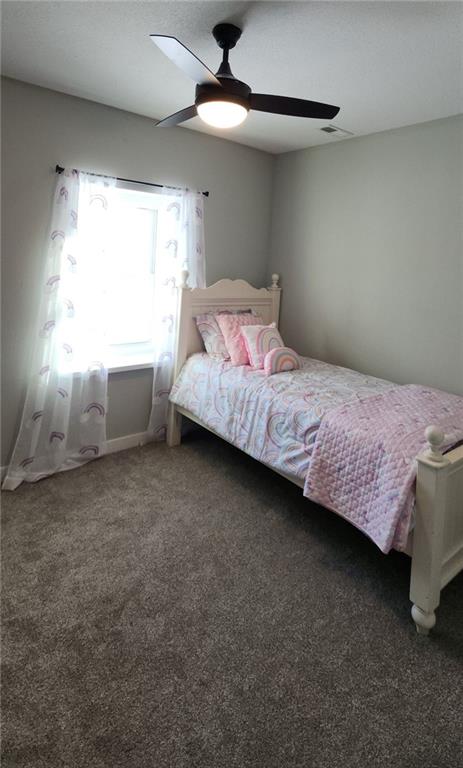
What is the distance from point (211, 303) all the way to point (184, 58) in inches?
81.2

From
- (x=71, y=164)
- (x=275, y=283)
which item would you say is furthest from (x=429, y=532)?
(x=71, y=164)

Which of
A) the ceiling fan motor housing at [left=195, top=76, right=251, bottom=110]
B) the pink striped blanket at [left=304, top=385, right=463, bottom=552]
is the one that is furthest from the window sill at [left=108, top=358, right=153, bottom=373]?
the ceiling fan motor housing at [left=195, top=76, right=251, bottom=110]

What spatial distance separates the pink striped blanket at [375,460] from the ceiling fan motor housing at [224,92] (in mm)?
1480

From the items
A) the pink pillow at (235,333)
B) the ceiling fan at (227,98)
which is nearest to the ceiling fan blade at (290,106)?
the ceiling fan at (227,98)

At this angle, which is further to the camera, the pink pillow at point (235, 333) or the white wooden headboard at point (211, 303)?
the white wooden headboard at point (211, 303)

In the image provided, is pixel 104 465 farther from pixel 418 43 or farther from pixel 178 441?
pixel 418 43

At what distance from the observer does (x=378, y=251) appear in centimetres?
318

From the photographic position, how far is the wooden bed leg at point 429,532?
1662mm

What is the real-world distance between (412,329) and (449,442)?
1.32m

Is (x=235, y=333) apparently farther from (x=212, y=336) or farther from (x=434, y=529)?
(x=434, y=529)

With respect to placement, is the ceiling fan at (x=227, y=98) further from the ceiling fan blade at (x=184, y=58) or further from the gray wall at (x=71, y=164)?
the gray wall at (x=71, y=164)

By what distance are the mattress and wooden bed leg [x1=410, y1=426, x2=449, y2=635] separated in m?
0.63

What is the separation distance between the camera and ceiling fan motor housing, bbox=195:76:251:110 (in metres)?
1.68

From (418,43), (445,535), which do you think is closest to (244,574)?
(445,535)
